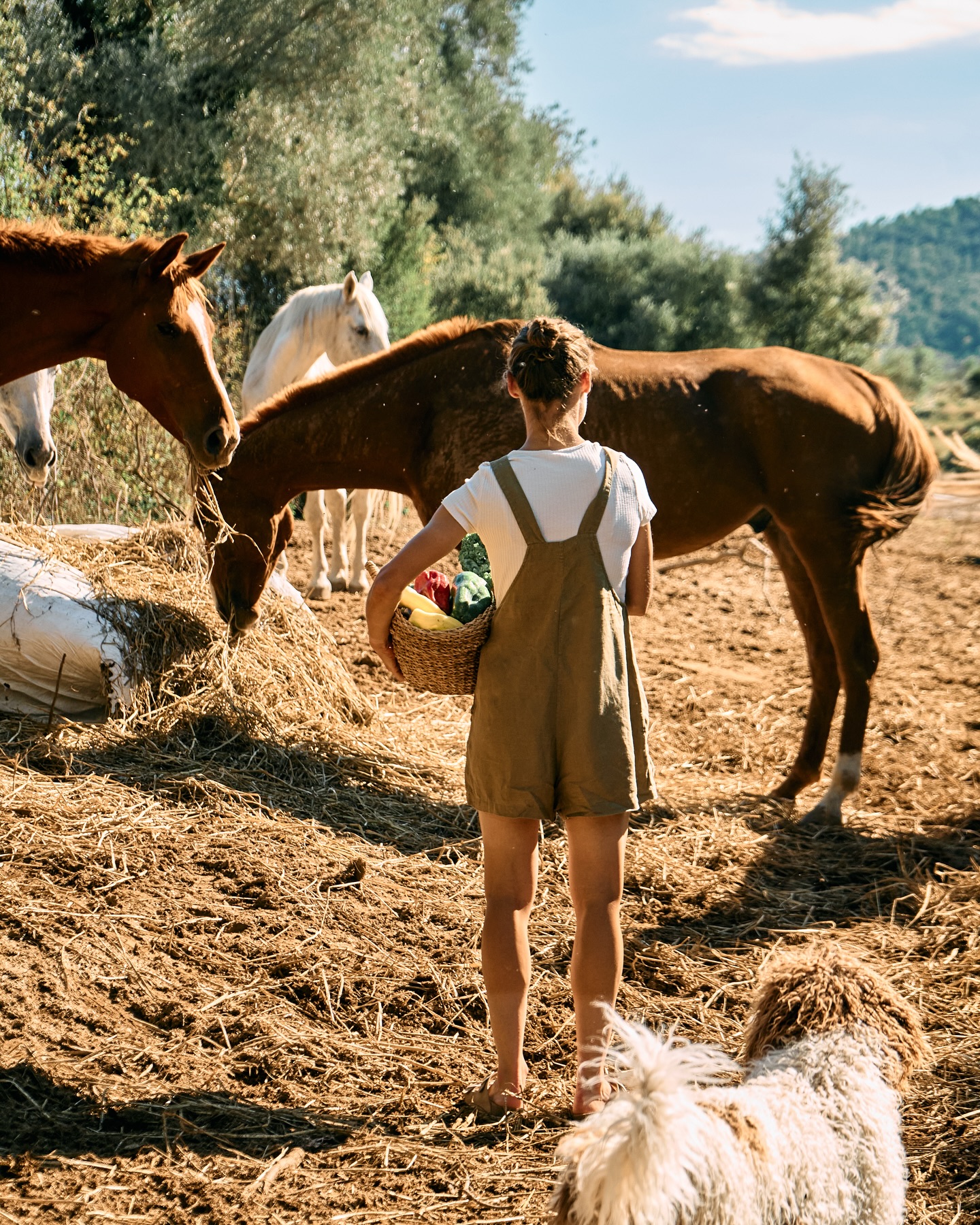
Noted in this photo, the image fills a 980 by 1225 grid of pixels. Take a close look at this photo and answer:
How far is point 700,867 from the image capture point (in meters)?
4.12

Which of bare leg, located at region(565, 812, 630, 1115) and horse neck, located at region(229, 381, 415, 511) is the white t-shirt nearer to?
bare leg, located at region(565, 812, 630, 1115)

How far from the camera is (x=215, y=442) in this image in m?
4.05

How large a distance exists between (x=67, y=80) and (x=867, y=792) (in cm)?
1117

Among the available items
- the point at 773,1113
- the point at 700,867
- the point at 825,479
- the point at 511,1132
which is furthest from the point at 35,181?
the point at 773,1113

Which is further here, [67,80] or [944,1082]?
[67,80]

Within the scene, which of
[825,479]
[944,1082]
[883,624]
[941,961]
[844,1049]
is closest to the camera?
[844,1049]

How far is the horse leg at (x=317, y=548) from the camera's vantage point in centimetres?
720

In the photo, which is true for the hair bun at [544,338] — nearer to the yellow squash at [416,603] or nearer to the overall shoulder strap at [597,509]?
the overall shoulder strap at [597,509]

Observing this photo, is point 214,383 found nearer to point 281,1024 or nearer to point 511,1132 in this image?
point 281,1024

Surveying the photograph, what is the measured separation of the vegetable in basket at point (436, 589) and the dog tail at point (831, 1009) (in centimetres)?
112

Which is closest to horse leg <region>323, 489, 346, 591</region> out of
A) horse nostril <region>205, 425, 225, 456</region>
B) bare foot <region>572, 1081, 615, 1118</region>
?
horse nostril <region>205, 425, 225, 456</region>

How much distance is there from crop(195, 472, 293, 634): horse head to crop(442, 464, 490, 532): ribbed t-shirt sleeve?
2722 mm

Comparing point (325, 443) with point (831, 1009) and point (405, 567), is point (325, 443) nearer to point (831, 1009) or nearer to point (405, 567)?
point (405, 567)

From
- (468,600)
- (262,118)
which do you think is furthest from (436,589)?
(262,118)
